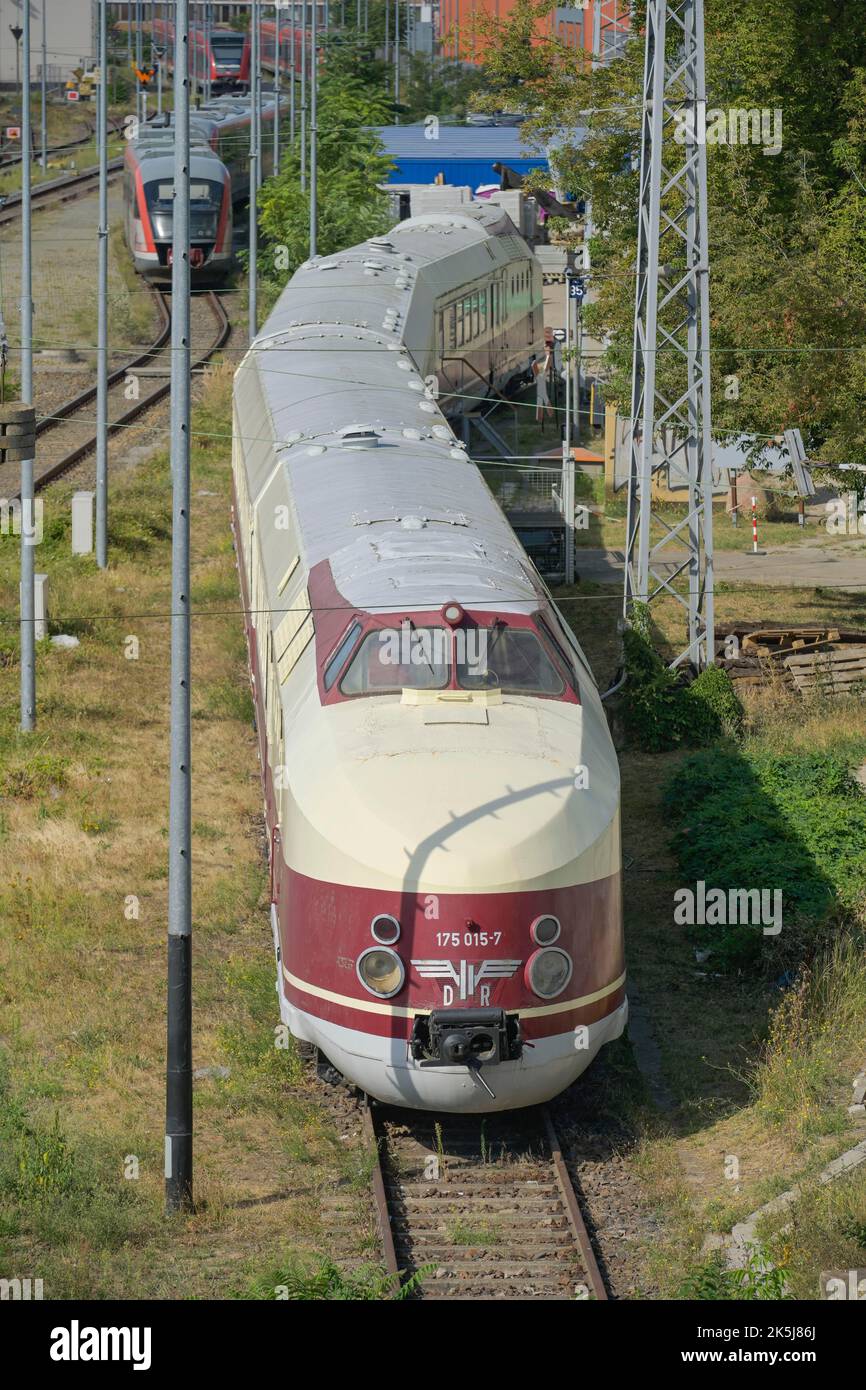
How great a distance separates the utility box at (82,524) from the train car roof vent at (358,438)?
10540 mm

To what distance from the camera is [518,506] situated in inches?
1171

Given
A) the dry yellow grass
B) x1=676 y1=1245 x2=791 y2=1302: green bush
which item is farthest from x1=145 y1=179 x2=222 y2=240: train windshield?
x1=676 y1=1245 x2=791 y2=1302: green bush

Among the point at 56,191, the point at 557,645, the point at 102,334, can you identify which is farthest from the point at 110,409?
the point at 56,191

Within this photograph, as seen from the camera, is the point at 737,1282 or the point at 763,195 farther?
the point at 763,195

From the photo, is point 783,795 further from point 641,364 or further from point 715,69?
point 715,69

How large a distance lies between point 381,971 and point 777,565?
799 inches

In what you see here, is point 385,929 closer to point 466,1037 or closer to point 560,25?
point 466,1037

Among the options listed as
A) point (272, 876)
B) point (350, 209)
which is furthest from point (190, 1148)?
point (350, 209)

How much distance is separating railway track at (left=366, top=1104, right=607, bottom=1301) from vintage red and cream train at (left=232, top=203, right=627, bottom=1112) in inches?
25.5

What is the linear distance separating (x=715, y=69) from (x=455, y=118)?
64317 mm

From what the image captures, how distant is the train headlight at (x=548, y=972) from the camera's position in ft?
37.2

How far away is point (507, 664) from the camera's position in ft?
42.1

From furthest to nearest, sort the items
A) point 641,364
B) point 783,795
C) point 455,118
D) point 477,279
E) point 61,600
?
point 455,118
point 477,279
point 61,600
point 641,364
point 783,795

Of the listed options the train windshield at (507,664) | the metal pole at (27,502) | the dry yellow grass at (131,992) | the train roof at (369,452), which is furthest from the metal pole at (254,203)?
the train windshield at (507,664)
